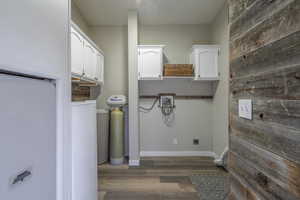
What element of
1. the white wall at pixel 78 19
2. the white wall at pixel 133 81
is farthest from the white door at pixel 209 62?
the white wall at pixel 78 19

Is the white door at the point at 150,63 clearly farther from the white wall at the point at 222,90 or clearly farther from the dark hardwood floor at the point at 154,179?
the dark hardwood floor at the point at 154,179

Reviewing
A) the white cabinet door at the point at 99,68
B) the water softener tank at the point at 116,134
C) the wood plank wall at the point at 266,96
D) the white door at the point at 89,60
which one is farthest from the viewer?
the water softener tank at the point at 116,134

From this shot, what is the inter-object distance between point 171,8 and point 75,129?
112 inches

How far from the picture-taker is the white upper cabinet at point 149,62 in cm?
322

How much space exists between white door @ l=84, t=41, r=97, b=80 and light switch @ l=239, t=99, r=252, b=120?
221 cm

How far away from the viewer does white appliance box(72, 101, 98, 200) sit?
1.14 meters

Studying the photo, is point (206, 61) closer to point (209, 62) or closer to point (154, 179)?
point (209, 62)

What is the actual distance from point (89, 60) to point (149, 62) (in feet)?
3.74

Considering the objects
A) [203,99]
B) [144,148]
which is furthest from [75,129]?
[203,99]

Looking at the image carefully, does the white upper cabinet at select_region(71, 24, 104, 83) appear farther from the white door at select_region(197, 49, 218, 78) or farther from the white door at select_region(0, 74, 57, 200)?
the white door at select_region(197, 49, 218, 78)

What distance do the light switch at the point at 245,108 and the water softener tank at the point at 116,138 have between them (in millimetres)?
2463

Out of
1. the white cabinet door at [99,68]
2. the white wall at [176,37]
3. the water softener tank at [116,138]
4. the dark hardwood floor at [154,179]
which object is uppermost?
the white wall at [176,37]

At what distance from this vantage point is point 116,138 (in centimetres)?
317

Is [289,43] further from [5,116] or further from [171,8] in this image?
[171,8]
